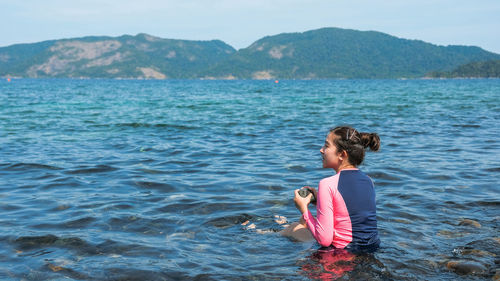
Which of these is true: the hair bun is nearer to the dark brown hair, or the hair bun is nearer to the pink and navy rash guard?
the dark brown hair

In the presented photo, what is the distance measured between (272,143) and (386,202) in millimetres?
7883

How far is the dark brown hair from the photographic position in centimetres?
493

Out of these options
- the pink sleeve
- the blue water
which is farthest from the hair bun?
the blue water

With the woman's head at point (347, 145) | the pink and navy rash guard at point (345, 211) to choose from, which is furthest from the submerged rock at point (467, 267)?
the woman's head at point (347, 145)

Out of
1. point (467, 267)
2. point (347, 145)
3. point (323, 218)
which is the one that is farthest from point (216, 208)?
point (467, 267)

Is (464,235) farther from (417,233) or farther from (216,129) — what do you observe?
(216,129)

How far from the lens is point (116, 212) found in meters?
7.48

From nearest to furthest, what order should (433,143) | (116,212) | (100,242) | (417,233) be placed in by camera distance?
(100,242), (417,233), (116,212), (433,143)

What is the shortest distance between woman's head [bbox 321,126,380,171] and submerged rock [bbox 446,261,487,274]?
5.83 ft

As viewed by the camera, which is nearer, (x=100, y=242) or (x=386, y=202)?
(x=100, y=242)

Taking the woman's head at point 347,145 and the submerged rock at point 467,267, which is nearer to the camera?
the woman's head at point 347,145

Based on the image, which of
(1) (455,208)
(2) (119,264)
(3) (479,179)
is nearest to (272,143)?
(3) (479,179)

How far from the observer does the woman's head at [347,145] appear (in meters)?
4.94

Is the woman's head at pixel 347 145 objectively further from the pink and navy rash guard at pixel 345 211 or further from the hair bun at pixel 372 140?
the pink and navy rash guard at pixel 345 211
